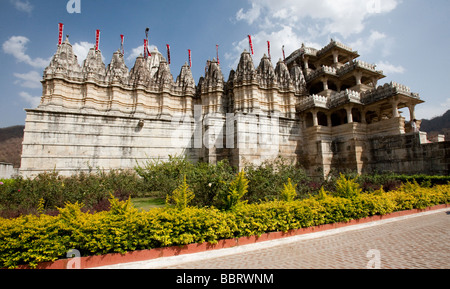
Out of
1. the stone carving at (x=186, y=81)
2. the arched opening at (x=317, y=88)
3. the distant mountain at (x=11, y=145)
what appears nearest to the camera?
the stone carving at (x=186, y=81)

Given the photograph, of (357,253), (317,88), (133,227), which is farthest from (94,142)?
(317,88)

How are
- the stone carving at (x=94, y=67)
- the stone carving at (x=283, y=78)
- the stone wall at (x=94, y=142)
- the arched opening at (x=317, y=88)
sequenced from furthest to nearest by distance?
the arched opening at (x=317, y=88), the stone carving at (x=283, y=78), the stone carving at (x=94, y=67), the stone wall at (x=94, y=142)

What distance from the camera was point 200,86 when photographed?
22219 mm

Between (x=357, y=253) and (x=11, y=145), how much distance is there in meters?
74.7

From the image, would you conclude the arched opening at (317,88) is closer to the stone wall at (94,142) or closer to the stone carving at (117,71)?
the stone wall at (94,142)

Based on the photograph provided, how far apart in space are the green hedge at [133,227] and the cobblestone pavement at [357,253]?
61cm

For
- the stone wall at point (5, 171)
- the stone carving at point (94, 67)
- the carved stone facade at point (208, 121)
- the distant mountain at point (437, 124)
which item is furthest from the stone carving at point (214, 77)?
the distant mountain at point (437, 124)

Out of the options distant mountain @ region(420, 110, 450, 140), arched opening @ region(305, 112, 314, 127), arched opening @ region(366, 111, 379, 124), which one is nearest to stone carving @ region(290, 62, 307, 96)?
arched opening @ region(305, 112, 314, 127)

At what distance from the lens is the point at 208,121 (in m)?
17.1

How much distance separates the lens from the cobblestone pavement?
4.42m

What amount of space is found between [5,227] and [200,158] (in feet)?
47.3

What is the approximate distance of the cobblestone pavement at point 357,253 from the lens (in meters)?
4.42

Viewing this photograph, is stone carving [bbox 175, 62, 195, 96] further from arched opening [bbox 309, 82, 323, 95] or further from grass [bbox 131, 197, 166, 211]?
arched opening [bbox 309, 82, 323, 95]

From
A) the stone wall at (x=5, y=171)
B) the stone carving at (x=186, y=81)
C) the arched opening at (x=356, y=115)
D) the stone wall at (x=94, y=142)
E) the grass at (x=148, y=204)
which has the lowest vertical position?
the grass at (x=148, y=204)
